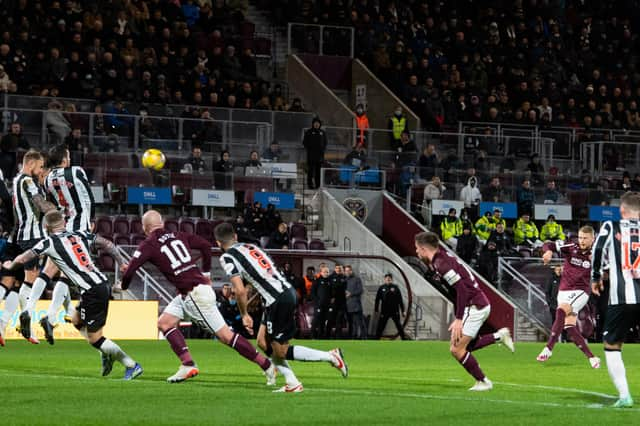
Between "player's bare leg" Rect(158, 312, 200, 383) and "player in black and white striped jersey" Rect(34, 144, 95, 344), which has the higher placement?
"player in black and white striped jersey" Rect(34, 144, 95, 344)

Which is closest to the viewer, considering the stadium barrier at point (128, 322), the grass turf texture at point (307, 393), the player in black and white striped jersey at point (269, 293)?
the grass turf texture at point (307, 393)

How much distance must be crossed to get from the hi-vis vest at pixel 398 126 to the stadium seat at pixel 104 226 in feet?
31.2

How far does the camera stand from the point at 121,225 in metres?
28.7

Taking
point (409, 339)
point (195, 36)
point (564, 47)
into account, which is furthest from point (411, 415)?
point (564, 47)

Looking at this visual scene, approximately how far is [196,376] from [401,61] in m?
25.3

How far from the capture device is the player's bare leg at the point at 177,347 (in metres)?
13.3

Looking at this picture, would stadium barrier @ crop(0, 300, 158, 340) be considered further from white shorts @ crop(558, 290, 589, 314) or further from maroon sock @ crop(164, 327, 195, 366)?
maroon sock @ crop(164, 327, 195, 366)

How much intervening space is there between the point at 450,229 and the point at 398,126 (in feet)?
14.9

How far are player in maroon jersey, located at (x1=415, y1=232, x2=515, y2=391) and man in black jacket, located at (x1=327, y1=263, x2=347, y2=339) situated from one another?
14019 mm

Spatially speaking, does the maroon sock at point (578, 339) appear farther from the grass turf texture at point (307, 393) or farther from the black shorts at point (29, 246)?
the black shorts at point (29, 246)

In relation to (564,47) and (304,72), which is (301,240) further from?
(564,47)

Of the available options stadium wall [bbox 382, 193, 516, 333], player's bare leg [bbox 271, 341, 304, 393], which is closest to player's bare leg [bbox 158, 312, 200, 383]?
player's bare leg [bbox 271, 341, 304, 393]

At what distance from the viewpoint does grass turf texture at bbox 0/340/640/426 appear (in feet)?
33.7

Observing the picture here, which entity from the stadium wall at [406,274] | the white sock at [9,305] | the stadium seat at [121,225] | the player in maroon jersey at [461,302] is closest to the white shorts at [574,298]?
the player in maroon jersey at [461,302]
